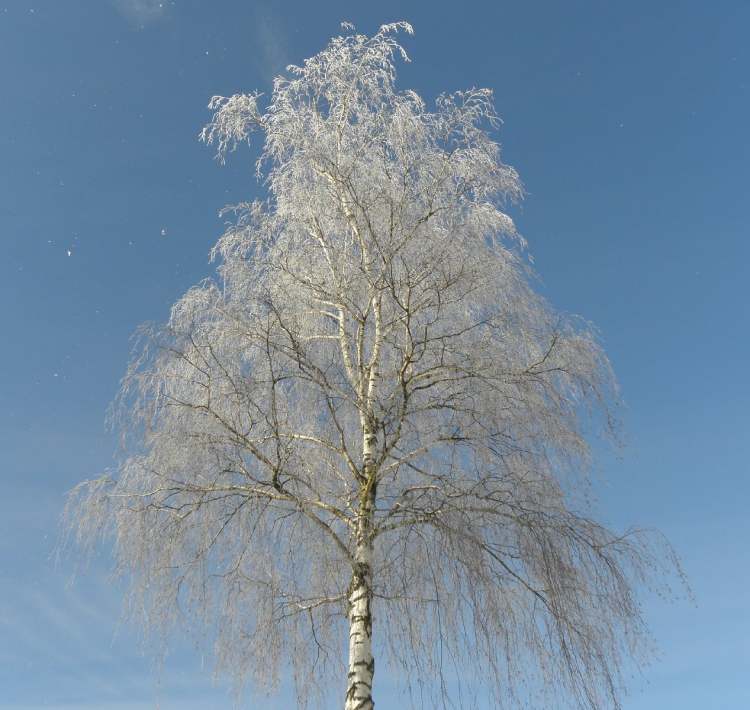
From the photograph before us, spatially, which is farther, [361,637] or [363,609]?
[363,609]

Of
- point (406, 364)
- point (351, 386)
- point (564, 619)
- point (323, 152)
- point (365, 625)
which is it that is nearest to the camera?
point (564, 619)

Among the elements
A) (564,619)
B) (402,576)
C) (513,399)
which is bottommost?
(564,619)

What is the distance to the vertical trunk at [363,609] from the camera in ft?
22.6

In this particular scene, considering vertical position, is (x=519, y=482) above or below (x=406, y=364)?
below

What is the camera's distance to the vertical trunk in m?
6.89

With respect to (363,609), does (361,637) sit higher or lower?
lower

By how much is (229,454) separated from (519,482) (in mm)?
2585

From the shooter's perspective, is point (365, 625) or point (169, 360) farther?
point (169, 360)

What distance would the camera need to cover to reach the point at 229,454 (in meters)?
7.59

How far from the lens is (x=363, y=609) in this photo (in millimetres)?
7223

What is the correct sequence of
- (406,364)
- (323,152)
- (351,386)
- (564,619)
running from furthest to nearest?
(323,152) → (351,386) → (406,364) → (564,619)

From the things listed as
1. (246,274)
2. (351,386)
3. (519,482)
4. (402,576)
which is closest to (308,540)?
(402,576)

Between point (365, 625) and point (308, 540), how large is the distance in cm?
105

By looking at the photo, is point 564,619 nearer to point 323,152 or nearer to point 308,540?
point 308,540
